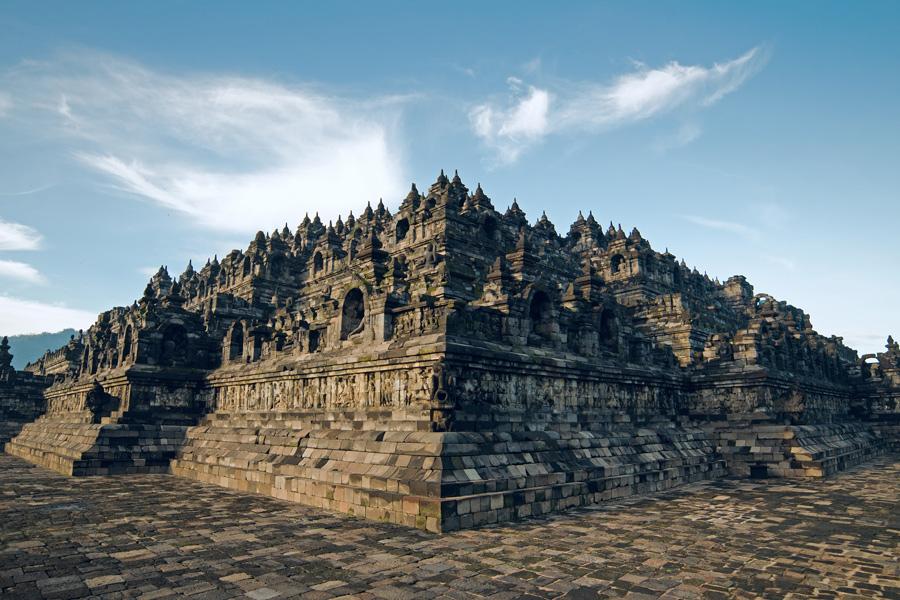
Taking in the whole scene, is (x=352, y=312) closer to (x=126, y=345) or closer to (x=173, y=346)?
(x=173, y=346)

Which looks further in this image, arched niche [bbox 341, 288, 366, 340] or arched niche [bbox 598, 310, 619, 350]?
arched niche [bbox 598, 310, 619, 350]

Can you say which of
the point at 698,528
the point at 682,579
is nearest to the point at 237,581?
the point at 682,579

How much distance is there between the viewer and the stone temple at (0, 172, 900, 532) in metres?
14.9

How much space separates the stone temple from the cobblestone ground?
147 cm

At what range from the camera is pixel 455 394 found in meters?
15.0

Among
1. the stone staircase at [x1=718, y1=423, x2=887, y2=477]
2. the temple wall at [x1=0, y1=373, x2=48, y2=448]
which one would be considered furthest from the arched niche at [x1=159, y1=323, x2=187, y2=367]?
the stone staircase at [x1=718, y1=423, x2=887, y2=477]

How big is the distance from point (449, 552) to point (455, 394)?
4.90m

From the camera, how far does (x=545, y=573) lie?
938 cm

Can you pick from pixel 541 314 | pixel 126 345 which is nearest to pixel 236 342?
pixel 126 345

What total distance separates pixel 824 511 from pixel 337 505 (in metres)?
12.9

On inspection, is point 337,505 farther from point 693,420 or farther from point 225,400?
point 693,420

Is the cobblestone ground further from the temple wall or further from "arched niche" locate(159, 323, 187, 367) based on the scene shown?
the temple wall

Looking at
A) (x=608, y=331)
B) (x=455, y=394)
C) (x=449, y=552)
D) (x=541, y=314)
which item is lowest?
(x=449, y=552)

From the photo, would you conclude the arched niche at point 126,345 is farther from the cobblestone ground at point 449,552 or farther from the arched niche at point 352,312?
the arched niche at point 352,312
